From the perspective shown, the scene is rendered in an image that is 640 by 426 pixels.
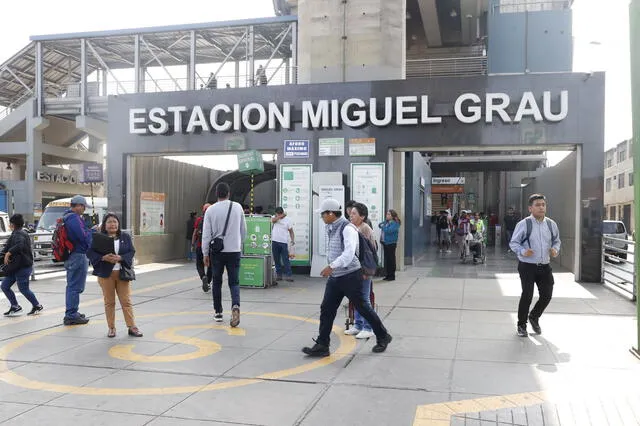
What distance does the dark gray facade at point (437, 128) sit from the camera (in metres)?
12.1

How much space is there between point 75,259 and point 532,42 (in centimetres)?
1886

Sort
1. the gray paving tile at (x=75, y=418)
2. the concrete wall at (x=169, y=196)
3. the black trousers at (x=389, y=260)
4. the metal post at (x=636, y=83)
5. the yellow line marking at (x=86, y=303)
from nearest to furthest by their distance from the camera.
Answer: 1. the gray paving tile at (x=75, y=418)
2. the metal post at (x=636, y=83)
3. the yellow line marking at (x=86, y=303)
4. the black trousers at (x=389, y=260)
5. the concrete wall at (x=169, y=196)

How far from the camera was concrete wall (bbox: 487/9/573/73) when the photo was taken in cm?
2044

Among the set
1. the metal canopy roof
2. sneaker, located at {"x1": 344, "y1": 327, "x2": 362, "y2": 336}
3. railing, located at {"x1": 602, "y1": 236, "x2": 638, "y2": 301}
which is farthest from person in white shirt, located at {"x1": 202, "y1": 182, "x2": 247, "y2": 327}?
the metal canopy roof

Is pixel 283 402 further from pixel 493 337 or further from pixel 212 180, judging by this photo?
pixel 212 180

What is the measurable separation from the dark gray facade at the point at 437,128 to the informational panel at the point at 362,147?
0.33 feet

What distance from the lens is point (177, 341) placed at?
21.4 ft

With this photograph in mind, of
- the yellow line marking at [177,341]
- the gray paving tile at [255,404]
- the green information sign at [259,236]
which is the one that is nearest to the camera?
the gray paving tile at [255,404]

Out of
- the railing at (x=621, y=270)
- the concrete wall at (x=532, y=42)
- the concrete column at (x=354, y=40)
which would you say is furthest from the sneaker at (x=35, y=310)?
the concrete wall at (x=532, y=42)

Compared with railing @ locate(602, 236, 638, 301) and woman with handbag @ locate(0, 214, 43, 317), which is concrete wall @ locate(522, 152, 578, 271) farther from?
woman with handbag @ locate(0, 214, 43, 317)

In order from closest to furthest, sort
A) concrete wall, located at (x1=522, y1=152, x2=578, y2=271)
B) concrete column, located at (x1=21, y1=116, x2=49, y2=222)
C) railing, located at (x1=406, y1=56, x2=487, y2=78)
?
concrete wall, located at (x1=522, y1=152, x2=578, y2=271), railing, located at (x1=406, y1=56, x2=487, y2=78), concrete column, located at (x1=21, y1=116, x2=49, y2=222)

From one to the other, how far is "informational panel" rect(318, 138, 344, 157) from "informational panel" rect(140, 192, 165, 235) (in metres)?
5.76

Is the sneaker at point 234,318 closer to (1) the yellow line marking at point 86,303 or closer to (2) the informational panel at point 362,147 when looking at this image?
(1) the yellow line marking at point 86,303

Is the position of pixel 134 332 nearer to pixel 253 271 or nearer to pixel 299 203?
pixel 253 271
